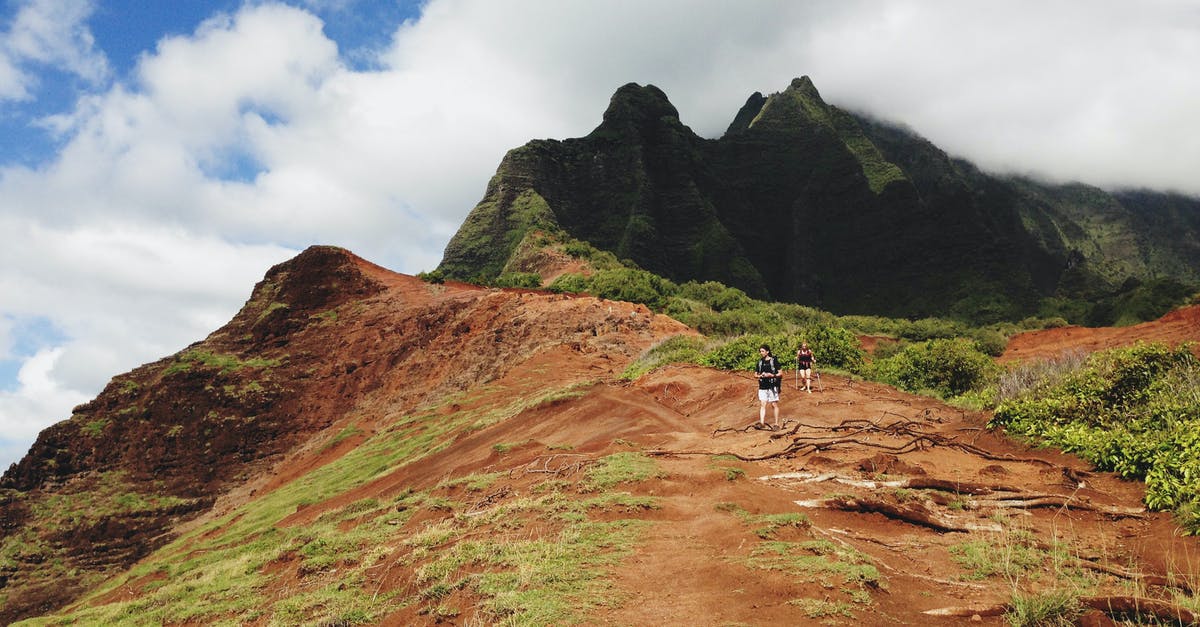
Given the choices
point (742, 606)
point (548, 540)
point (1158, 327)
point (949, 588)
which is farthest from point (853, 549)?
point (1158, 327)

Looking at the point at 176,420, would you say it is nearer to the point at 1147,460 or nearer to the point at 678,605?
the point at 678,605

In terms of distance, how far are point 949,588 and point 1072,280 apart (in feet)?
312

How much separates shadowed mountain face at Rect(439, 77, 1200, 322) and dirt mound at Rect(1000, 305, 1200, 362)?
37.7m

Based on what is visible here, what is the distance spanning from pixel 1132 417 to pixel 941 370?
7984 millimetres

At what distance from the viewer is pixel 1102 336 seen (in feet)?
113

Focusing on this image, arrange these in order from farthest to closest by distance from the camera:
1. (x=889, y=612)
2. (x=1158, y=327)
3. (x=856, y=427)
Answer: (x=1158, y=327), (x=856, y=427), (x=889, y=612)

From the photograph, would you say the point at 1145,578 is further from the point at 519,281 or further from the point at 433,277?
the point at 519,281

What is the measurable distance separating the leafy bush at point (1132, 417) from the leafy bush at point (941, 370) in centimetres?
515

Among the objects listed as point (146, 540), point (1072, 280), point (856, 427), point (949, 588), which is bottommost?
point (146, 540)

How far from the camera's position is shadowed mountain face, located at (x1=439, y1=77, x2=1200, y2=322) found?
84.7 m

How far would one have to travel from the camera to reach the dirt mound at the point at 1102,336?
2564 cm

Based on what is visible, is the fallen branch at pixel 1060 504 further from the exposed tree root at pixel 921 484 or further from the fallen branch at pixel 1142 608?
the fallen branch at pixel 1142 608

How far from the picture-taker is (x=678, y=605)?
488 cm

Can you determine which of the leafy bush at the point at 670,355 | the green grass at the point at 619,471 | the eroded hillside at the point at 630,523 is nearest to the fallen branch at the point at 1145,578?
the eroded hillside at the point at 630,523
